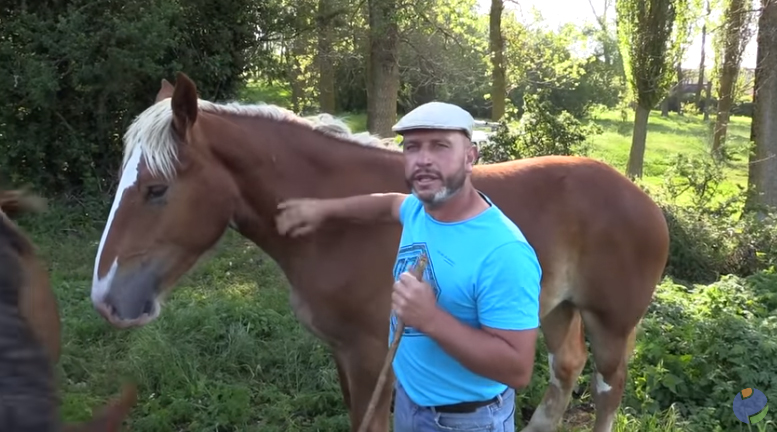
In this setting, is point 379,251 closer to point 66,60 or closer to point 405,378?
point 405,378

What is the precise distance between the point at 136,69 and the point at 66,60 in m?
0.87

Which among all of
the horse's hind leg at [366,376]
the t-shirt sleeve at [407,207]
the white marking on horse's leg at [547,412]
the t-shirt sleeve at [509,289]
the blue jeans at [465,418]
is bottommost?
the white marking on horse's leg at [547,412]

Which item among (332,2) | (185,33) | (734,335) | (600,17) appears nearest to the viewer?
(734,335)

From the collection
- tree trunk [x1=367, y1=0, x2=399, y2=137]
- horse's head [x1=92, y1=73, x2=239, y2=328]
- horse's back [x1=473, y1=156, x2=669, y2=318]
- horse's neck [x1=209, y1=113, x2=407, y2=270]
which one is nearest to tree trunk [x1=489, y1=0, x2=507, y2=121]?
tree trunk [x1=367, y1=0, x2=399, y2=137]

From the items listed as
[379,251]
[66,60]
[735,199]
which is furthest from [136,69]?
[735,199]

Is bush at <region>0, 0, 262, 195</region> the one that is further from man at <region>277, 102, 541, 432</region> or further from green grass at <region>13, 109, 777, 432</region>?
man at <region>277, 102, 541, 432</region>

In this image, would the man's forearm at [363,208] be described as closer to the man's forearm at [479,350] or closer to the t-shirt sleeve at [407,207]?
the t-shirt sleeve at [407,207]

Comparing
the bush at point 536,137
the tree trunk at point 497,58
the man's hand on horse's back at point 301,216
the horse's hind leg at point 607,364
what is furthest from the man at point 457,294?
the tree trunk at point 497,58

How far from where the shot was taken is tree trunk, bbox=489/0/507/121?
532 inches

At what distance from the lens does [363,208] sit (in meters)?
2.52

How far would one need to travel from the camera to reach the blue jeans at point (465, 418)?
187 cm

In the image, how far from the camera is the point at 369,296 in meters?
2.71

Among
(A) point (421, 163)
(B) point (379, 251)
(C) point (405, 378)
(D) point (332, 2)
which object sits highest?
(D) point (332, 2)

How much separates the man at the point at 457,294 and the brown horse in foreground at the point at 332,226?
69 centimetres
